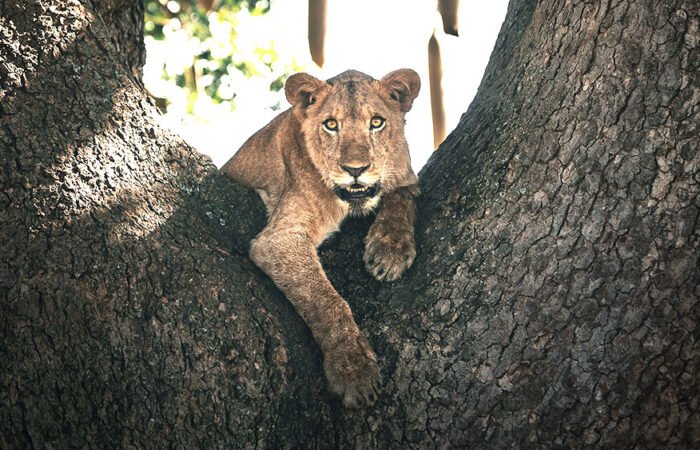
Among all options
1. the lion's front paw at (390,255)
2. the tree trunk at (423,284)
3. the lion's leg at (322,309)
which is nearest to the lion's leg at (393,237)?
the lion's front paw at (390,255)

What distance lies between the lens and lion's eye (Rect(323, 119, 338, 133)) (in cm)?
442

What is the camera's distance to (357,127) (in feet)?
14.4

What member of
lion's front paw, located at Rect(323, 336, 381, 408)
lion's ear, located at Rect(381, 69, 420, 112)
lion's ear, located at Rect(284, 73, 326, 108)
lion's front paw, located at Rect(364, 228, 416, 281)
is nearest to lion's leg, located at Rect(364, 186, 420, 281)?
lion's front paw, located at Rect(364, 228, 416, 281)

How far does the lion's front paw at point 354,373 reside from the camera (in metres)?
3.12

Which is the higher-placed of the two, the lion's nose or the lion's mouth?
the lion's nose

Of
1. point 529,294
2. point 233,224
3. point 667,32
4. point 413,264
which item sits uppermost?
point 667,32

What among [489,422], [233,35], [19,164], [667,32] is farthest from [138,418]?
[233,35]

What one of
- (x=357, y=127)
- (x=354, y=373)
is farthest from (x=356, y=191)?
(x=354, y=373)

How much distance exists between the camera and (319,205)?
4.35 meters

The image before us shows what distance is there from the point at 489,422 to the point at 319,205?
182cm

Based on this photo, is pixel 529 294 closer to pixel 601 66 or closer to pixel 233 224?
pixel 601 66

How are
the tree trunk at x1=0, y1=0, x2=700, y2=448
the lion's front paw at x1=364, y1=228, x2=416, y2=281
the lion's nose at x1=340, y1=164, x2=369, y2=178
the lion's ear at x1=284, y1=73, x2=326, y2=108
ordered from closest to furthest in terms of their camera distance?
the tree trunk at x1=0, y1=0, x2=700, y2=448, the lion's front paw at x1=364, y1=228, x2=416, y2=281, the lion's nose at x1=340, y1=164, x2=369, y2=178, the lion's ear at x1=284, y1=73, x2=326, y2=108

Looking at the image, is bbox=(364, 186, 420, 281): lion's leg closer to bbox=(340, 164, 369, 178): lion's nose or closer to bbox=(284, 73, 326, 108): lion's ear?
bbox=(340, 164, 369, 178): lion's nose

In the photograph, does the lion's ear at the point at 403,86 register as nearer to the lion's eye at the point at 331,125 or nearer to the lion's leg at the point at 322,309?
the lion's eye at the point at 331,125
